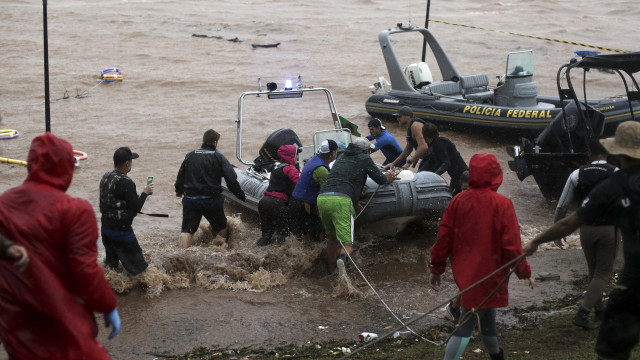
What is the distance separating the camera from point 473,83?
46.8 feet

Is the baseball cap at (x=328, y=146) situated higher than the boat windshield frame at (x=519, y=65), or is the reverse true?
the boat windshield frame at (x=519, y=65)

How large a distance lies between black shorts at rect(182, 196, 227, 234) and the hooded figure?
44 centimetres

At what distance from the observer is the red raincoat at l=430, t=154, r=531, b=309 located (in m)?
4.25

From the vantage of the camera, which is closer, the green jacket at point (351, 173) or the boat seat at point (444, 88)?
the green jacket at point (351, 173)

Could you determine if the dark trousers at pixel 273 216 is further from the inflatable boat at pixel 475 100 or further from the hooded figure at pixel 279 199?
the inflatable boat at pixel 475 100

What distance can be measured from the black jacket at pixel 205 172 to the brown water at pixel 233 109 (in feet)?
2.08

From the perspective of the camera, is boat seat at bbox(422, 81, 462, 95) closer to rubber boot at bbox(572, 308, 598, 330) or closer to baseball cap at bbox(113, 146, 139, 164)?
baseball cap at bbox(113, 146, 139, 164)

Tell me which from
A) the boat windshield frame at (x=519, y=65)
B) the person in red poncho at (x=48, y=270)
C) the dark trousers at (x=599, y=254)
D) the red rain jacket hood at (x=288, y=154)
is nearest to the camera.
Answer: the person in red poncho at (x=48, y=270)

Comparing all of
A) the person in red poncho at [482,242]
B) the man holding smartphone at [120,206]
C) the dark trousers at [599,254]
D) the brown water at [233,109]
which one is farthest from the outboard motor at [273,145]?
the person in red poncho at [482,242]

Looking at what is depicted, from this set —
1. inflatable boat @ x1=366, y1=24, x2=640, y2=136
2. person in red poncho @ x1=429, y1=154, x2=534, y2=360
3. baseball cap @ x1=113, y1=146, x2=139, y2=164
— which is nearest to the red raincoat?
person in red poncho @ x1=429, y1=154, x2=534, y2=360

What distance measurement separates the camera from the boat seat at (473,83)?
1421 cm

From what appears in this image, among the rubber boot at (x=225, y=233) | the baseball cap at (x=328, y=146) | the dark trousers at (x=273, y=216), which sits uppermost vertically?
the baseball cap at (x=328, y=146)

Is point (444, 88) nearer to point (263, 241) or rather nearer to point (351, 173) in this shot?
point (263, 241)

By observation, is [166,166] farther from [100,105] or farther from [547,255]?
[547,255]
